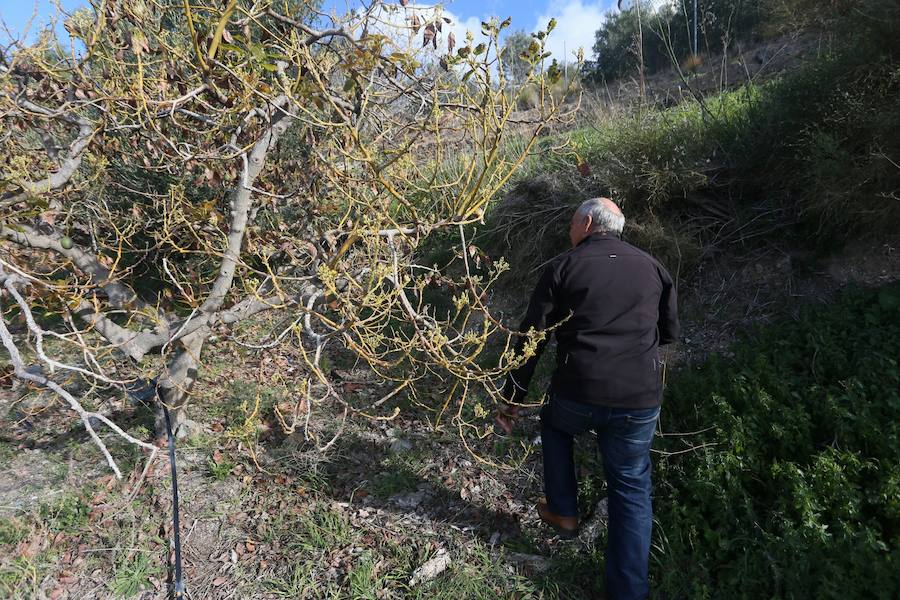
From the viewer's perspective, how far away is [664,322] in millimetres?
2572

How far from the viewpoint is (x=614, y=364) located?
2.23 meters

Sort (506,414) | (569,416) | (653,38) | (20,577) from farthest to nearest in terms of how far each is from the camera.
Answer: (653,38), (506,414), (20,577), (569,416)

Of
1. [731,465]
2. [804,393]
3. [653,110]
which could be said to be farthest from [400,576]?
[653,110]

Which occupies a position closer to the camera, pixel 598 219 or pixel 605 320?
pixel 605 320

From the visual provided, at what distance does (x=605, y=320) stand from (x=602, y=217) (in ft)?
1.66

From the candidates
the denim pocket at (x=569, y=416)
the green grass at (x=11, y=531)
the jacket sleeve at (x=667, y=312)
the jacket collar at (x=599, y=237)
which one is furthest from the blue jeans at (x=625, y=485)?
the green grass at (x=11, y=531)

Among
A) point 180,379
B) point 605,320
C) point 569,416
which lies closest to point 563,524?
point 569,416

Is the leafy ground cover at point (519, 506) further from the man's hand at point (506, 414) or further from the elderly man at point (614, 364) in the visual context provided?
the man's hand at point (506, 414)

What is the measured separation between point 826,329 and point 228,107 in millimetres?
3912

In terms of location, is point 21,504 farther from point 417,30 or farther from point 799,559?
point 799,559

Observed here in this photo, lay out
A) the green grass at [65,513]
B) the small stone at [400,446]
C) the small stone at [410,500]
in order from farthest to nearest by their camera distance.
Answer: the small stone at [400,446]
the small stone at [410,500]
the green grass at [65,513]

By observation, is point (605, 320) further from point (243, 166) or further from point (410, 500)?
point (243, 166)

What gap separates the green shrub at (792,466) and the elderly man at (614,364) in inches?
16.1

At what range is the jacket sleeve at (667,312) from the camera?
8.09 feet
